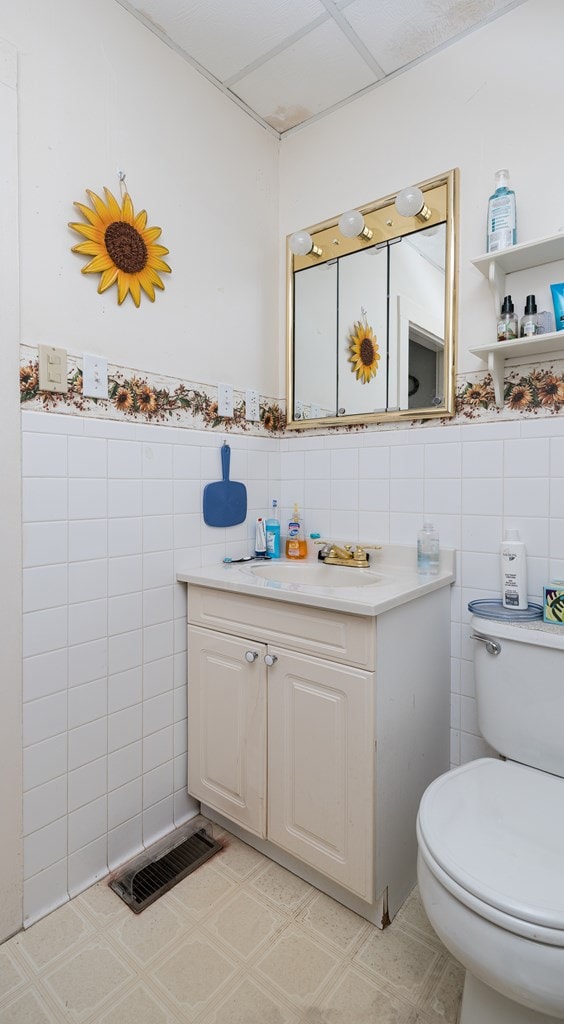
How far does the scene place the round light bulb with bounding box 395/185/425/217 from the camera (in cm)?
150

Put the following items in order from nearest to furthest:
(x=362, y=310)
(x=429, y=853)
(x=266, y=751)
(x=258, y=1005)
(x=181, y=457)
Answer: (x=429, y=853)
(x=258, y=1005)
(x=266, y=751)
(x=181, y=457)
(x=362, y=310)

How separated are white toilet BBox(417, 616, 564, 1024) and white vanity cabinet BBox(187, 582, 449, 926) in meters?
0.18

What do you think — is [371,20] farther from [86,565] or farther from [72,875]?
[72,875]

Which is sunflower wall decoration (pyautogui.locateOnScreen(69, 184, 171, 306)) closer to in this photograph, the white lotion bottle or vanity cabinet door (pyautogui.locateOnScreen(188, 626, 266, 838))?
vanity cabinet door (pyautogui.locateOnScreen(188, 626, 266, 838))

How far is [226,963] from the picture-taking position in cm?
113

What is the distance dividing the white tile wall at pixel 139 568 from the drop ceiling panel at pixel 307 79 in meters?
1.17

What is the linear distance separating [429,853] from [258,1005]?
1.78 ft

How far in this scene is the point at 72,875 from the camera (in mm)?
1314

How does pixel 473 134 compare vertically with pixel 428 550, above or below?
above

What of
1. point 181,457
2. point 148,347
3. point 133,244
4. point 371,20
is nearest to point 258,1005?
point 181,457

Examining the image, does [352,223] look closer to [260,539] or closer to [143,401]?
[143,401]

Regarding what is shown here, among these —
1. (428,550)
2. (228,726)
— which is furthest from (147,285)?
(228,726)

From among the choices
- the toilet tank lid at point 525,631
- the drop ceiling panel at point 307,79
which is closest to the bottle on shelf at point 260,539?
the toilet tank lid at point 525,631

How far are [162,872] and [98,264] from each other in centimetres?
168
